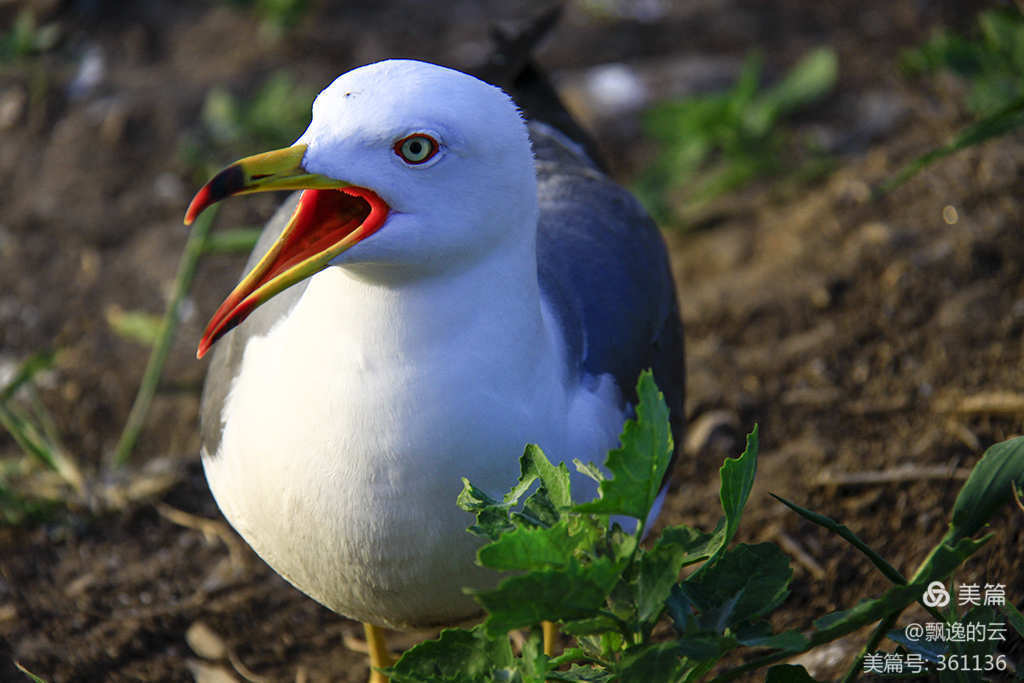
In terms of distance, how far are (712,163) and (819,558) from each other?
2318mm

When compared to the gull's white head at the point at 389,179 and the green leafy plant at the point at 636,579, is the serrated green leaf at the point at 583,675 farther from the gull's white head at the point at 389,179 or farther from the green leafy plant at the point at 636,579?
the gull's white head at the point at 389,179

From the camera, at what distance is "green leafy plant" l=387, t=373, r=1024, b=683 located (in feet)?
5.40

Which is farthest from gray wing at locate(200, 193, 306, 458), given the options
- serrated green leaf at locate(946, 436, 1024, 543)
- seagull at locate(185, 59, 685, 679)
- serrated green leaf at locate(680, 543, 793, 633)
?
serrated green leaf at locate(946, 436, 1024, 543)

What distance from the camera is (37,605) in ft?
9.77

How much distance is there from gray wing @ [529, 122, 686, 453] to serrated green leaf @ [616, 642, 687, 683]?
75 centimetres

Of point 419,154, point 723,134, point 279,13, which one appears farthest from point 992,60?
point 279,13

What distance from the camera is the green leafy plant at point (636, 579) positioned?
165 cm

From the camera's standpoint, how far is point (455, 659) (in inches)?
71.8

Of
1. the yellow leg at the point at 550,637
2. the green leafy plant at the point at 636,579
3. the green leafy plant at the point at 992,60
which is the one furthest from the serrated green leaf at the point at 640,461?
the green leafy plant at the point at 992,60

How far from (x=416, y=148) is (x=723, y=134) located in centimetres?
276

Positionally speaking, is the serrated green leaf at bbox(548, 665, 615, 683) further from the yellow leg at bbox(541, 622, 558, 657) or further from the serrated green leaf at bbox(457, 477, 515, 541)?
the yellow leg at bbox(541, 622, 558, 657)

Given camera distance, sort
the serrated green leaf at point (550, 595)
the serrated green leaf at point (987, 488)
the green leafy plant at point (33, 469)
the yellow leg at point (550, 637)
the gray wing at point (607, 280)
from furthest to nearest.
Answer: the green leafy plant at point (33, 469) < the yellow leg at point (550, 637) < the gray wing at point (607, 280) < the serrated green leaf at point (987, 488) < the serrated green leaf at point (550, 595)

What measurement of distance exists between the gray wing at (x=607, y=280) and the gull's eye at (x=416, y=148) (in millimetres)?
603

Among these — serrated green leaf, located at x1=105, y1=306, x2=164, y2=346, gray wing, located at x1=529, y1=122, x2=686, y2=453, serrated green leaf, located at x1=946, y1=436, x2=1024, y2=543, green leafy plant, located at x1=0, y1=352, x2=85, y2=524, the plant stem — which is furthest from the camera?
serrated green leaf, located at x1=105, y1=306, x2=164, y2=346
